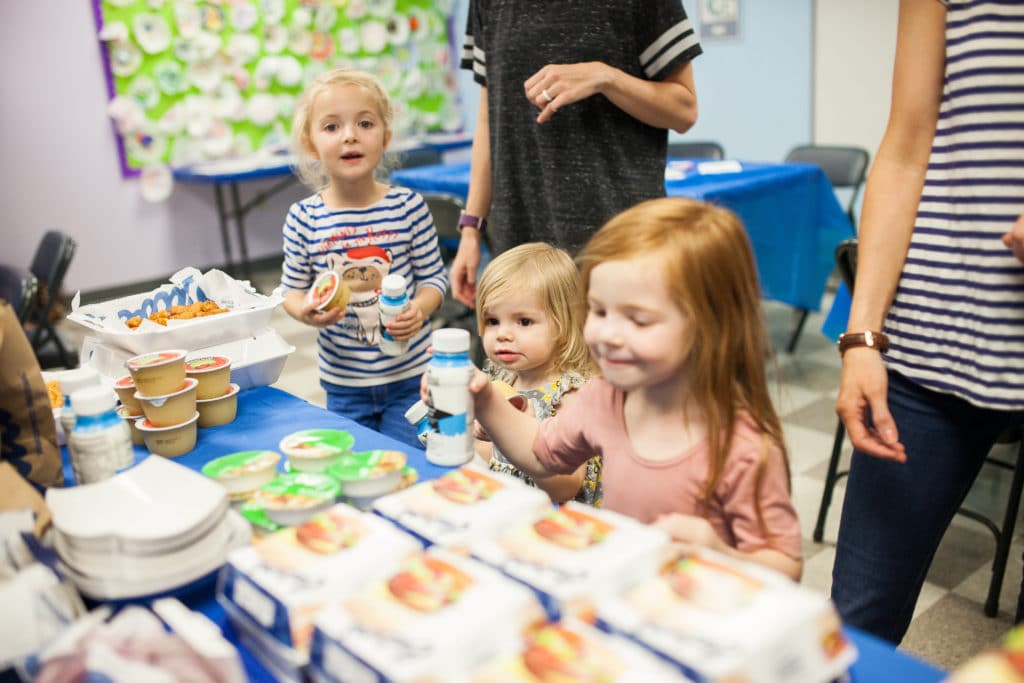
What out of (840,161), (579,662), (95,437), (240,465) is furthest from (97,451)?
(840,161)

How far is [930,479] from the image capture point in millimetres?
1202

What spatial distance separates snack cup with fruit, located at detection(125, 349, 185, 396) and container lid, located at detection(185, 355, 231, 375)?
0.08 m

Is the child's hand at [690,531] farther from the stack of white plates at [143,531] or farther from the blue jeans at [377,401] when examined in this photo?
the blue jeans at [377,401]

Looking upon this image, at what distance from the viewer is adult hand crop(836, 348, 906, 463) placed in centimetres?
116

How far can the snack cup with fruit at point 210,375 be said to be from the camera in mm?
1526

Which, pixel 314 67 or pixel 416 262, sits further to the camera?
pixel 314 67

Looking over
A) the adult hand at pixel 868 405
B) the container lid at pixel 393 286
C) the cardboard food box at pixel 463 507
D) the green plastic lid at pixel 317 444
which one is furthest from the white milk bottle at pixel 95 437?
the adult hand at pixel 868 405

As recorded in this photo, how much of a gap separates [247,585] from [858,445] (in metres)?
0.80

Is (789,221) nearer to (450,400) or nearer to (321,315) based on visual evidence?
(321,315)

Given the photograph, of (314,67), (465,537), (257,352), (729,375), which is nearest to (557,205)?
(257,352)

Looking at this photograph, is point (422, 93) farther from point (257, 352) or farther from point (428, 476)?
point (428, 476)

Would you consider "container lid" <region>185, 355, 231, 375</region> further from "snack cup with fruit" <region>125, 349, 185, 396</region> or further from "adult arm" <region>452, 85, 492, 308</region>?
"adult arm" <region>452, 85, 492, 308</region>

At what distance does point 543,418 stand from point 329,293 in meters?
0.50

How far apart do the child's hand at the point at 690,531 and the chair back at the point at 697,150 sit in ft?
13.6
